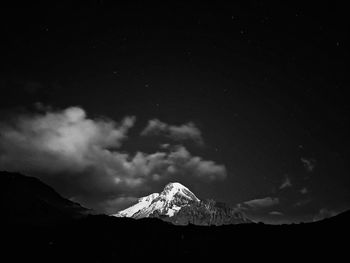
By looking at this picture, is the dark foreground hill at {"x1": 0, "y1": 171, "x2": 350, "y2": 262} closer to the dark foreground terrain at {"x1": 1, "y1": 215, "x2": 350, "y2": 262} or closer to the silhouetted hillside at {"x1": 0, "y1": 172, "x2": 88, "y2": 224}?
the dark foreground terrain at {"x1": 1, "y1": 215, "x2": 350, "y2": 262}

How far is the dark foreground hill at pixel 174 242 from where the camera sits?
247 ft

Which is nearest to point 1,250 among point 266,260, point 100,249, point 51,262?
point 51,262

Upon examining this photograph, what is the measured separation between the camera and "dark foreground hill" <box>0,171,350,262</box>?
247ft

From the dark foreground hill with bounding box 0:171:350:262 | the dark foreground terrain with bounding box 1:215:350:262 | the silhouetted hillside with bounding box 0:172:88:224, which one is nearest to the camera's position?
the dark foreground hill with bounding box 0:171:350:262

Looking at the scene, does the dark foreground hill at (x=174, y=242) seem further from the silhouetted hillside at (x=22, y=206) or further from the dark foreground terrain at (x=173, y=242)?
the silhouetted hillside at (x=22, y=206)

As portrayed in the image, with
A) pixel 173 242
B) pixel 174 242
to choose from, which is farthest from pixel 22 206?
pixel 174 242

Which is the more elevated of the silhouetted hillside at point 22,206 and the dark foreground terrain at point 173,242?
the silhouetted hillside at point 22,206

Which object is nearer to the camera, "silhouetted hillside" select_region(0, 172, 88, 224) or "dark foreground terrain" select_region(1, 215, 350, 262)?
"dark foreground terrain" select_region(1, 215, 350, 262)

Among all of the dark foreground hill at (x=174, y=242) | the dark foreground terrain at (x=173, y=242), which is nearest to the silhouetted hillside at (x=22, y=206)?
the dark foreground terrain at (x=173, y=242)

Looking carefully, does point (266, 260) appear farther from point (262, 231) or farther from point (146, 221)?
point (146, 221)

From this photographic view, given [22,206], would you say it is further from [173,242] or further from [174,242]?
[174,242]

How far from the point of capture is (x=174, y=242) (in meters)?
99.7

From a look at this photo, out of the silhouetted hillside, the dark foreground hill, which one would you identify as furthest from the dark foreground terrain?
→ the silhouetted hillside

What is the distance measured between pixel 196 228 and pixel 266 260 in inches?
1757
